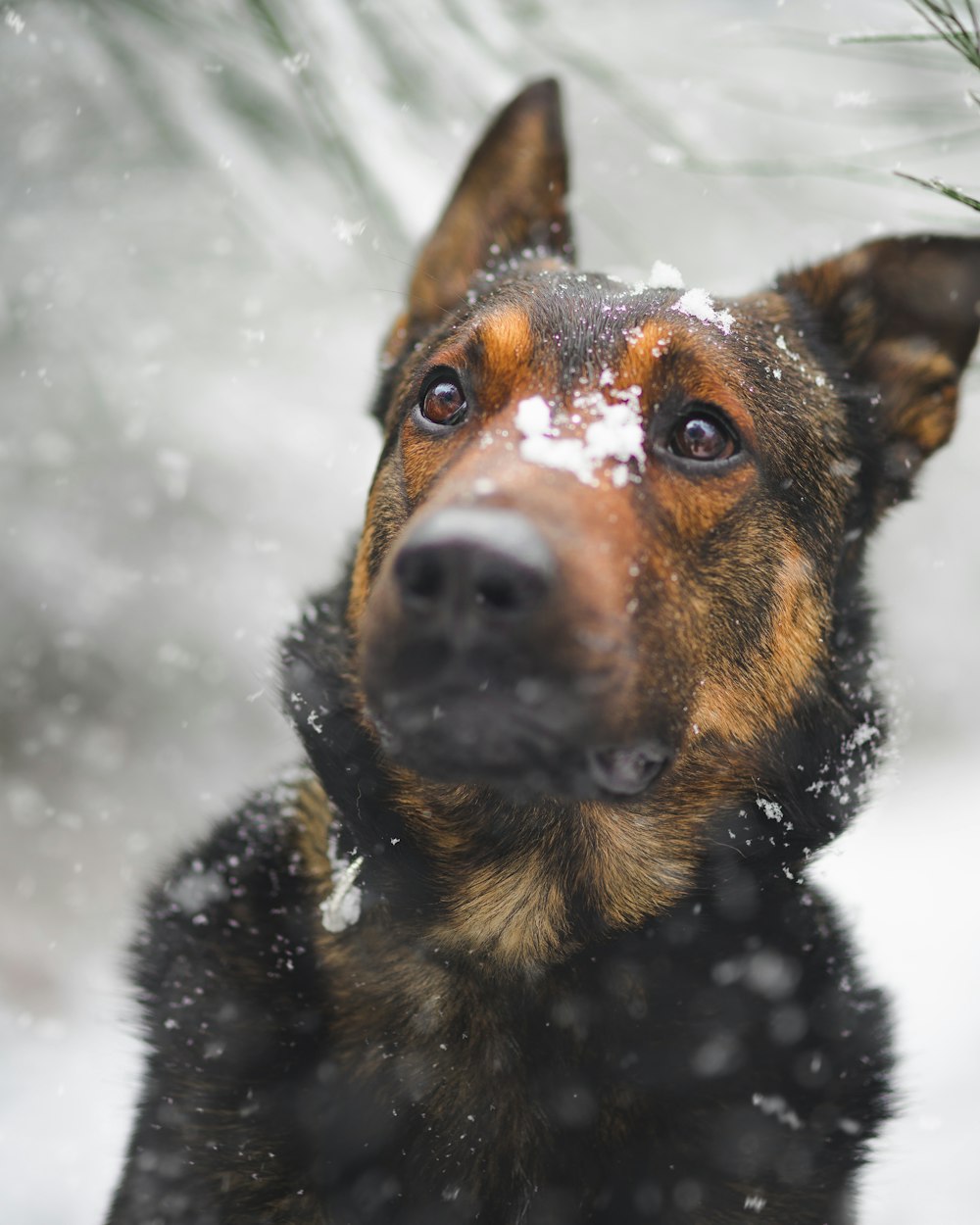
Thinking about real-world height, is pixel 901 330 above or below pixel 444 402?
above

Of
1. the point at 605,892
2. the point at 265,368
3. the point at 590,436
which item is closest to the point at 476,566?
the point at 590,436

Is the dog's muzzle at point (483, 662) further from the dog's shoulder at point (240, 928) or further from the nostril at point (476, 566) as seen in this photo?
the dog's shoulder at point (240, 928)

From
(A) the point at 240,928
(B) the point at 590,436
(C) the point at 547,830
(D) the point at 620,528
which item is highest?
(B) the point at 590,436

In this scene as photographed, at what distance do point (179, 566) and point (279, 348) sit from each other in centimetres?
179

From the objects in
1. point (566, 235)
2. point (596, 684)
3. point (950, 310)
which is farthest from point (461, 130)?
point (596, 684)

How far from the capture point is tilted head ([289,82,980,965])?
199 cm

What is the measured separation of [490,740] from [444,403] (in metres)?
1.13

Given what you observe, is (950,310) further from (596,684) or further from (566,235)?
(596,684)

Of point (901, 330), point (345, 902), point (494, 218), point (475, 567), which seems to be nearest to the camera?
point (475, 567)

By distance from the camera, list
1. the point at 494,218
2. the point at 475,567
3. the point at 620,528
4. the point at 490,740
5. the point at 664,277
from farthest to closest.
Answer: the point at 494,218
the point at 664,277
the point at 620,528
the point at 490,740
the point at 475,567

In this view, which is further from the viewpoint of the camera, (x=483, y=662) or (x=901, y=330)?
(x=901, y=330)

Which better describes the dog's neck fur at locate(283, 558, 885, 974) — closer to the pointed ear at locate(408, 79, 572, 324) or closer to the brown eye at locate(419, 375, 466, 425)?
the brown eye at locate(419, 375, 466, 425)

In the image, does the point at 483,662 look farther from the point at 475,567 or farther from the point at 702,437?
the point at 702,437

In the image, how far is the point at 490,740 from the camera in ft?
6.62
